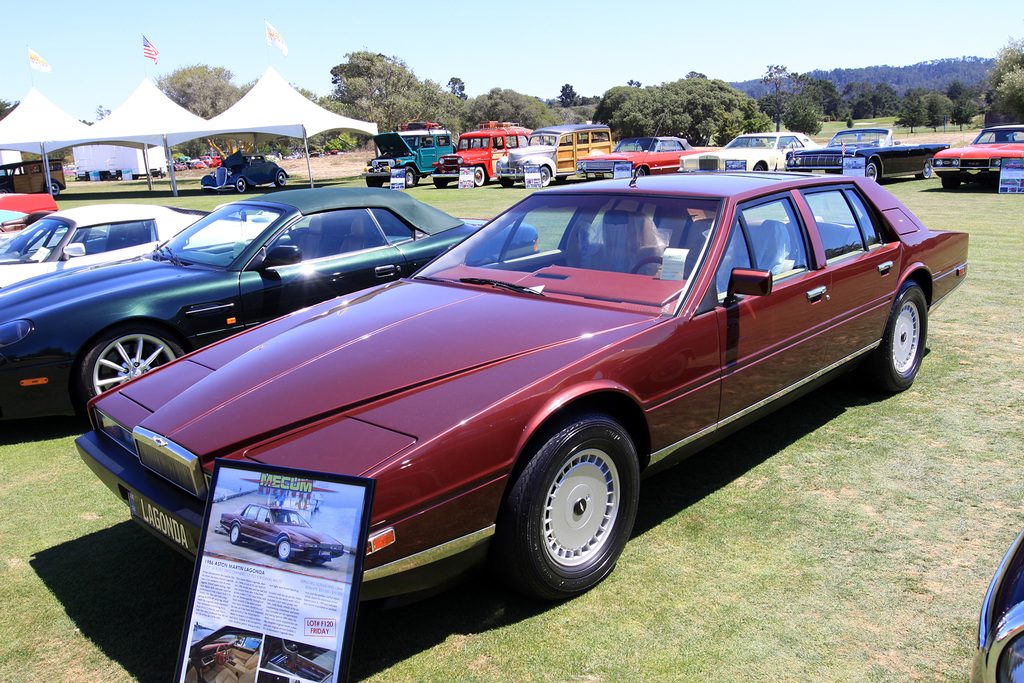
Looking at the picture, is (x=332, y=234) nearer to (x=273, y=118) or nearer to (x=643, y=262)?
(x=643, y=262)

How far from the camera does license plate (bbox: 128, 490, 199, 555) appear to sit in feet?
7.91

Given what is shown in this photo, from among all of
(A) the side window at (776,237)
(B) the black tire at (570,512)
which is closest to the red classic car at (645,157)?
(A) the side window at (776,237)

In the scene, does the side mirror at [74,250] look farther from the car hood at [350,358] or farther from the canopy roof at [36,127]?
the canopy roof at [36,127]

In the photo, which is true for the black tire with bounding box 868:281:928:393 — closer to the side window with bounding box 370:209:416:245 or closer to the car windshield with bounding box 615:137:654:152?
the side window with bounding box 370:209:416:245

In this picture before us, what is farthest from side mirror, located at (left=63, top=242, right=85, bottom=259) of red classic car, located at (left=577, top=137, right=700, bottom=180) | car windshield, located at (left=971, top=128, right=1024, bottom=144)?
car windshield, located at (left=971, top=128, right=1024, bottom=144)

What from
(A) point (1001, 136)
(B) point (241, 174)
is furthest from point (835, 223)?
(B) point (241, 174)

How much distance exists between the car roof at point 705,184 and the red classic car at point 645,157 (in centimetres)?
1825

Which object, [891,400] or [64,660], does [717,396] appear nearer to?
[891,400]

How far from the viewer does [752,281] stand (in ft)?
10.3

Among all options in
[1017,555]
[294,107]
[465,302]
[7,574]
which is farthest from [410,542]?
[294,107]

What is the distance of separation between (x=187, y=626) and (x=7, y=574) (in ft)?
5.57

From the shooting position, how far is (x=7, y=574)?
123 inches

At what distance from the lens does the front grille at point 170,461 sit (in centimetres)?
241

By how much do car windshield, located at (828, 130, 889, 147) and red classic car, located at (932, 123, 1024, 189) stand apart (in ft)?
7.23
